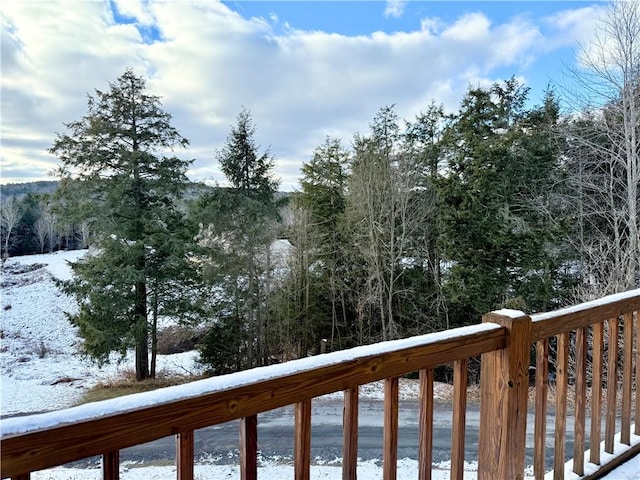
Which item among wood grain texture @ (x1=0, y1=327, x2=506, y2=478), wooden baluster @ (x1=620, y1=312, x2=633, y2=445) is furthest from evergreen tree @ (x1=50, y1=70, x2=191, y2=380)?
wood grain texture @ (x1=0, y1=327, x2=506, y2=478)

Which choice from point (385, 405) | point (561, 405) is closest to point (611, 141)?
point (561, 405)

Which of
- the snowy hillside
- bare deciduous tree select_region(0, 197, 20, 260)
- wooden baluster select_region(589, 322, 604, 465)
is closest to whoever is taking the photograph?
wooden baluster select_region(589, 322, 604, 465)

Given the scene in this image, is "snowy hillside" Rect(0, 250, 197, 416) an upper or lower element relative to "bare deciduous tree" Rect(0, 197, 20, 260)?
lower

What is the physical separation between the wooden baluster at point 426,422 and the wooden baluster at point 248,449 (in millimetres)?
537

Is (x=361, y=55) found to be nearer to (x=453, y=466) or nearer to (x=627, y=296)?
(x=627, y=296)

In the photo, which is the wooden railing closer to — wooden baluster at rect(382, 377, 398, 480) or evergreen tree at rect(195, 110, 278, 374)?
wooden baluster at rect(382, 377, 398, 480)

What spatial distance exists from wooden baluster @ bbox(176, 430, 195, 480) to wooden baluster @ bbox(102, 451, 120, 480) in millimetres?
114

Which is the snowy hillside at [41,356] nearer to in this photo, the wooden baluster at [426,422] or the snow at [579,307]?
the wooden baluster at [426,422]

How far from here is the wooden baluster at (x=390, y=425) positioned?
1143 mm

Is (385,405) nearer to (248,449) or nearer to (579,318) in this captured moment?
(248,449)

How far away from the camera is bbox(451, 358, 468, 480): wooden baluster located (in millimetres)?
1277

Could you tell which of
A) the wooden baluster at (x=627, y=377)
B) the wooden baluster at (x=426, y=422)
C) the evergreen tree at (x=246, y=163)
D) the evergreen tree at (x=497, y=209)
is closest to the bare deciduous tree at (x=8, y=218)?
the evergreen tree at (x=246, y=163)

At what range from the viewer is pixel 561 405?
1.63m

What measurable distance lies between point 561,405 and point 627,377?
580 millimetres
